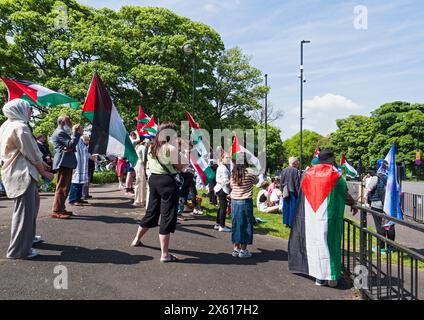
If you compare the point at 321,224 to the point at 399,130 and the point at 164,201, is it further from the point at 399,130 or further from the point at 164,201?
the point at 399,130

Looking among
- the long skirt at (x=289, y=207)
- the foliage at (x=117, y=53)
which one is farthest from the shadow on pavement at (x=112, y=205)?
the foliage at (x=117, y=53)

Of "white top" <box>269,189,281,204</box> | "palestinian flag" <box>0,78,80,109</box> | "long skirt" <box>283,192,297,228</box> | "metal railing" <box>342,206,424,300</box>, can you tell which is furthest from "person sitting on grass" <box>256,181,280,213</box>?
"metal railing" <box>342,206,424,300</box>

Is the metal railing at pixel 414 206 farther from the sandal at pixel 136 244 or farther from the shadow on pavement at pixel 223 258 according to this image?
the sandal at pixel 136 244

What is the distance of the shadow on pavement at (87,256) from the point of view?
195 inches

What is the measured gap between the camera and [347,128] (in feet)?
244

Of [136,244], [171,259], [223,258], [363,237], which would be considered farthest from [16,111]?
[363,237]

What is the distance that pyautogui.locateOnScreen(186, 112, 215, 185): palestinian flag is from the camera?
29.1 feet

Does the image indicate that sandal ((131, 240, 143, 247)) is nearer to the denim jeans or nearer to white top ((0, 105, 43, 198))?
white top ((0, 105, 43, 198))

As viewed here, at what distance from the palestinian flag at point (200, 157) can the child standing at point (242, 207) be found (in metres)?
2.89

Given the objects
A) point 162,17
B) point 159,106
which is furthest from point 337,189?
point 162,17

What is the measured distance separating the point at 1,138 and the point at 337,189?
4.53 meters

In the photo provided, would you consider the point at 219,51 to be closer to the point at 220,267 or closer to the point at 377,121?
the point at 220,267
